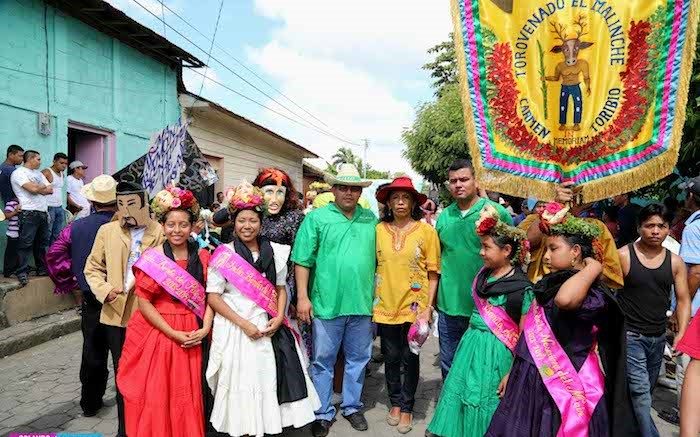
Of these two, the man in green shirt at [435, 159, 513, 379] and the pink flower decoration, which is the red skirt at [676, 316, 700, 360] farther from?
the man in green shirt at [435, 159, 513, 379]

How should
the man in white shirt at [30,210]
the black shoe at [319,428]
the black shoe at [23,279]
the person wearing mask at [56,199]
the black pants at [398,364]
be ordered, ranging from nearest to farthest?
1. the black shoe at [319,428]
2. the black pants at [398,364]
3. the black shoe at [23,279]
4. the man in white shirt at [30,210]
5. the person wearing mask at [56,199]

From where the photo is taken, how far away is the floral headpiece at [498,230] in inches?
123

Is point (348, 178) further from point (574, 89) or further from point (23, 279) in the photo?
point (23, 279)

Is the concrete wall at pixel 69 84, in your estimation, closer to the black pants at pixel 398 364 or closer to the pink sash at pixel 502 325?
the black pants at pixel 398 364

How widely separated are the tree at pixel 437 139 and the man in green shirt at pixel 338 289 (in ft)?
52.1

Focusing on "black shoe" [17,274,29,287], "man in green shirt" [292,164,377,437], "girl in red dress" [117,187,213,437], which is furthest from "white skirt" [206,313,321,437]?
"black shoe" [17,274,29,287]

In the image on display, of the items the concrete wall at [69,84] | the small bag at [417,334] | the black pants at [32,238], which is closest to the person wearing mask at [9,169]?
the black pants at [32,238]

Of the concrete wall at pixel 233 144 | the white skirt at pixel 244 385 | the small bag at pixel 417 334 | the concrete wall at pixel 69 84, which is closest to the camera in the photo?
the white skirt at pixel 244 385

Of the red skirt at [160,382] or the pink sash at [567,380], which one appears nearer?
the pink sash at [567,380]

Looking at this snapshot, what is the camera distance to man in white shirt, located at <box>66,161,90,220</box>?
26.1ft

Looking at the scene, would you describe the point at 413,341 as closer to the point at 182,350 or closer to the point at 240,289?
the point at 240,289

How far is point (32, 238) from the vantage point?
21.5ft

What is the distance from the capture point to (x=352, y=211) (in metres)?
3.95

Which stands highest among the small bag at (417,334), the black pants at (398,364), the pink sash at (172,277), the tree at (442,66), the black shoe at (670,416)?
the tree at (442,66)
